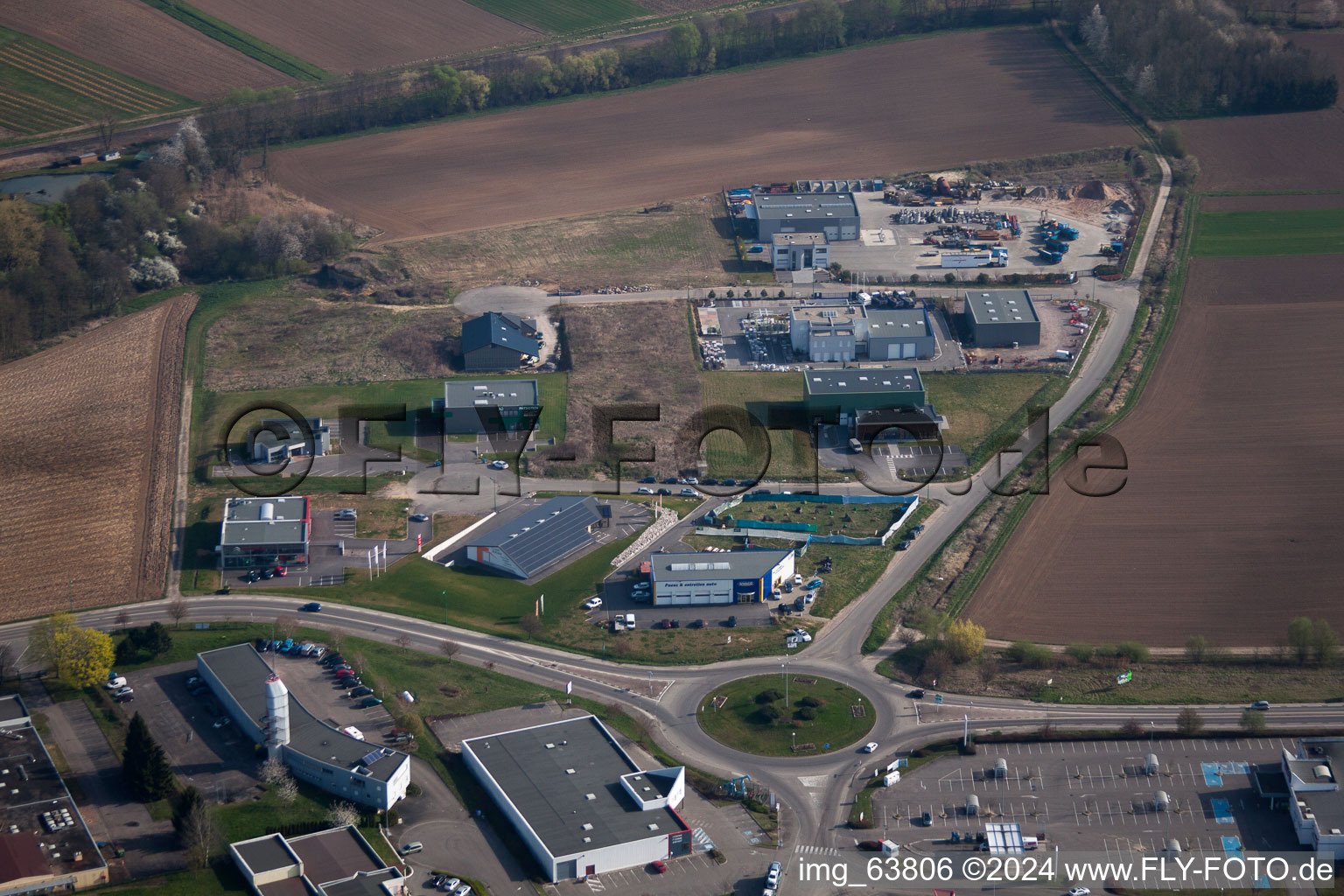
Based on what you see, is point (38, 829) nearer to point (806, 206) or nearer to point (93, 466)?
point (93, 466)

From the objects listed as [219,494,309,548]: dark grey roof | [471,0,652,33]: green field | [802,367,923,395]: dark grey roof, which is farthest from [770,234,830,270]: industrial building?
[471,0,652,33]: green field

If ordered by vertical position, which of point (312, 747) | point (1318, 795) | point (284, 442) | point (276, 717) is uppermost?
point (284, 442)

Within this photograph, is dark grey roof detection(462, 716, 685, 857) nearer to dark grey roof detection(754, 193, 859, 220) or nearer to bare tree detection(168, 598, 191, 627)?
bare tree detection(168, 598, 191, 627)

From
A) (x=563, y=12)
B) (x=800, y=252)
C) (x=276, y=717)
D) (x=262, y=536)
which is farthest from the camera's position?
(x=563, y=12)

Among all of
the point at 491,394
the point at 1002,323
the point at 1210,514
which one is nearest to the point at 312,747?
the point at 491,394

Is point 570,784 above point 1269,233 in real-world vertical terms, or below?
below

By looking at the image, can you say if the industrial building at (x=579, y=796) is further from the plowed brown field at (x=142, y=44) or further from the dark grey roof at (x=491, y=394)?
the plowed brown field at (x=142, y=44)

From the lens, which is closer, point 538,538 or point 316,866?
point 316,866
